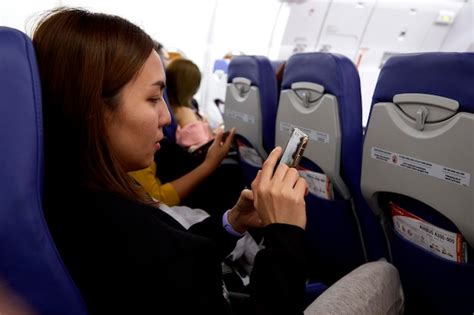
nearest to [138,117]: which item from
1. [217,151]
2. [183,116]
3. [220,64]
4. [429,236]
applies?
[429,236]

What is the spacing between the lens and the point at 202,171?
1.95m

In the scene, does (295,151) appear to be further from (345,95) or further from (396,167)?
(345,95)

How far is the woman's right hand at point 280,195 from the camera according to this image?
2.64ft

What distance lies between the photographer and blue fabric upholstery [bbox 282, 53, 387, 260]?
126cm

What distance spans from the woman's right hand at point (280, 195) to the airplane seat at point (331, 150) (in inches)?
20.6

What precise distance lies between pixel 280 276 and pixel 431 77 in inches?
24.3

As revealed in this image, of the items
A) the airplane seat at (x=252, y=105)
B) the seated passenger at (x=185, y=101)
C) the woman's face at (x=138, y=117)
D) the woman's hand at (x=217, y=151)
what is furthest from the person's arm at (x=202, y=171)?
the woman's face at (x=138, y=117)

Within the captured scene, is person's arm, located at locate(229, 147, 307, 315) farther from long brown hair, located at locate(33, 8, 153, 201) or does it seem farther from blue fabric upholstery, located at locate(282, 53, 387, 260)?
blue fabric upholstery, located at locate(282, 53, 387, 260)

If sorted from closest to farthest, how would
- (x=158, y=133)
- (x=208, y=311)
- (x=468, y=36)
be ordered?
(x=208, y=311), (x=158, y=133), (x=468, y=36)

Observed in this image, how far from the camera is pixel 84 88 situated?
736 millimetres

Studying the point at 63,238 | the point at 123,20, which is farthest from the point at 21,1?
the point at 63,238

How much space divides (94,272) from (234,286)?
2.66 ft

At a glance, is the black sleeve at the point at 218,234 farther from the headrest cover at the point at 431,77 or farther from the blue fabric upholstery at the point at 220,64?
the blue fabric upholstery at the point at 220,64

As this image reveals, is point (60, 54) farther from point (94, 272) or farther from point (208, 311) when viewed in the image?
point (208, 311)
